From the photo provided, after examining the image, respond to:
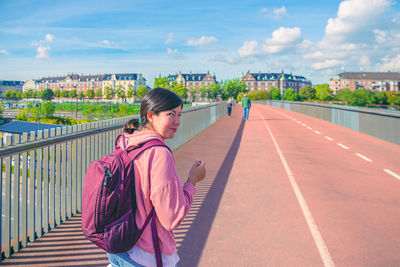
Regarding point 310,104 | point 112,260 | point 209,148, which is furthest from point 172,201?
point 310,104

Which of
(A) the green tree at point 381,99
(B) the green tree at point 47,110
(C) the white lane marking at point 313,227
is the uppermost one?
(A) the green tree at point 381,99

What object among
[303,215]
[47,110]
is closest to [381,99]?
[47,110]

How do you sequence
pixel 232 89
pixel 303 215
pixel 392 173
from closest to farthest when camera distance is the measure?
1. pixel 303 215
2. pixel 392 173
3. pixel 232 89

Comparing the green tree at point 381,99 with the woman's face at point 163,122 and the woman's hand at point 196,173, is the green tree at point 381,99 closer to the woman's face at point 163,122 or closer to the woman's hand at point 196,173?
the woman's hand at point 196,173

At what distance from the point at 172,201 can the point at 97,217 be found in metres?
0.35

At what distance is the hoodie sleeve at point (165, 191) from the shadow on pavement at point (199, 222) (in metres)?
2.24

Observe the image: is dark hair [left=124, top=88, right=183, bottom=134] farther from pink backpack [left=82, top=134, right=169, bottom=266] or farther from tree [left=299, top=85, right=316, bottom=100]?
tree [left=299, top=85, right=316, bottom=100]

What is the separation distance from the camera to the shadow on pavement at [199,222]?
403 centimetres

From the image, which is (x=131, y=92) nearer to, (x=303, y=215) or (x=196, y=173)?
(x=303, y=215)

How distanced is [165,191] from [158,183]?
0.05 metres

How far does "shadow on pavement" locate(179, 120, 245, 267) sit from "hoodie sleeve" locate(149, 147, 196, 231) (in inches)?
88.1

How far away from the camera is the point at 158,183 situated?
1.65 m

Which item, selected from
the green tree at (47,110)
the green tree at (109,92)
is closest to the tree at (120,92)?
the green tree at (109,92)

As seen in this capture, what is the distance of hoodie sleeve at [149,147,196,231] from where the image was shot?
1657 mm
